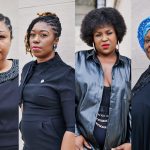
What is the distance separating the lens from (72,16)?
1.52 meters

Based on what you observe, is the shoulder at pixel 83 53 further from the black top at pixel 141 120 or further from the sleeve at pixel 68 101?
the black top at pixel 141 120

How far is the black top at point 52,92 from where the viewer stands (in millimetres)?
1481

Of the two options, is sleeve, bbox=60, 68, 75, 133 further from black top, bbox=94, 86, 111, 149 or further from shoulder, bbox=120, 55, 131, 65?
shoulder, bbox=120, 55, 131, 65

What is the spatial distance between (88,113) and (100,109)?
6cm

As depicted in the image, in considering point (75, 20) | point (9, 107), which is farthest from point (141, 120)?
point (9, 107)

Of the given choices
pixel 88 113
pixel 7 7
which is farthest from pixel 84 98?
pixel 7 7

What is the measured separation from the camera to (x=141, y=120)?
1.43m

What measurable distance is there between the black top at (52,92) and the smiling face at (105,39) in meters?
0.20

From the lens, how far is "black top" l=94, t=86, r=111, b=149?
55.1 inches

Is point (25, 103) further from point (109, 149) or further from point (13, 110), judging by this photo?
point (109, 149)

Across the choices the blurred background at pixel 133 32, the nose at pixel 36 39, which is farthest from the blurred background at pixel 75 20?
the nose at pixel 36 39

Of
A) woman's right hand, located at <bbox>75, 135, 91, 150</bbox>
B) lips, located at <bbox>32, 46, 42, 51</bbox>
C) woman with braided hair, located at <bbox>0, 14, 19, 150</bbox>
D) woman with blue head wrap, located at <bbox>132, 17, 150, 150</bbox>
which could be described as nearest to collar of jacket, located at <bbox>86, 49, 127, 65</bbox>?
woman with blue head wrap, located at <bbox>132, 17, 150, 150</bbox>

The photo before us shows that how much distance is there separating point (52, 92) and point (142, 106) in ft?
1.40

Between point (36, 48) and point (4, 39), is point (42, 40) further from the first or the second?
point (4, 39)
